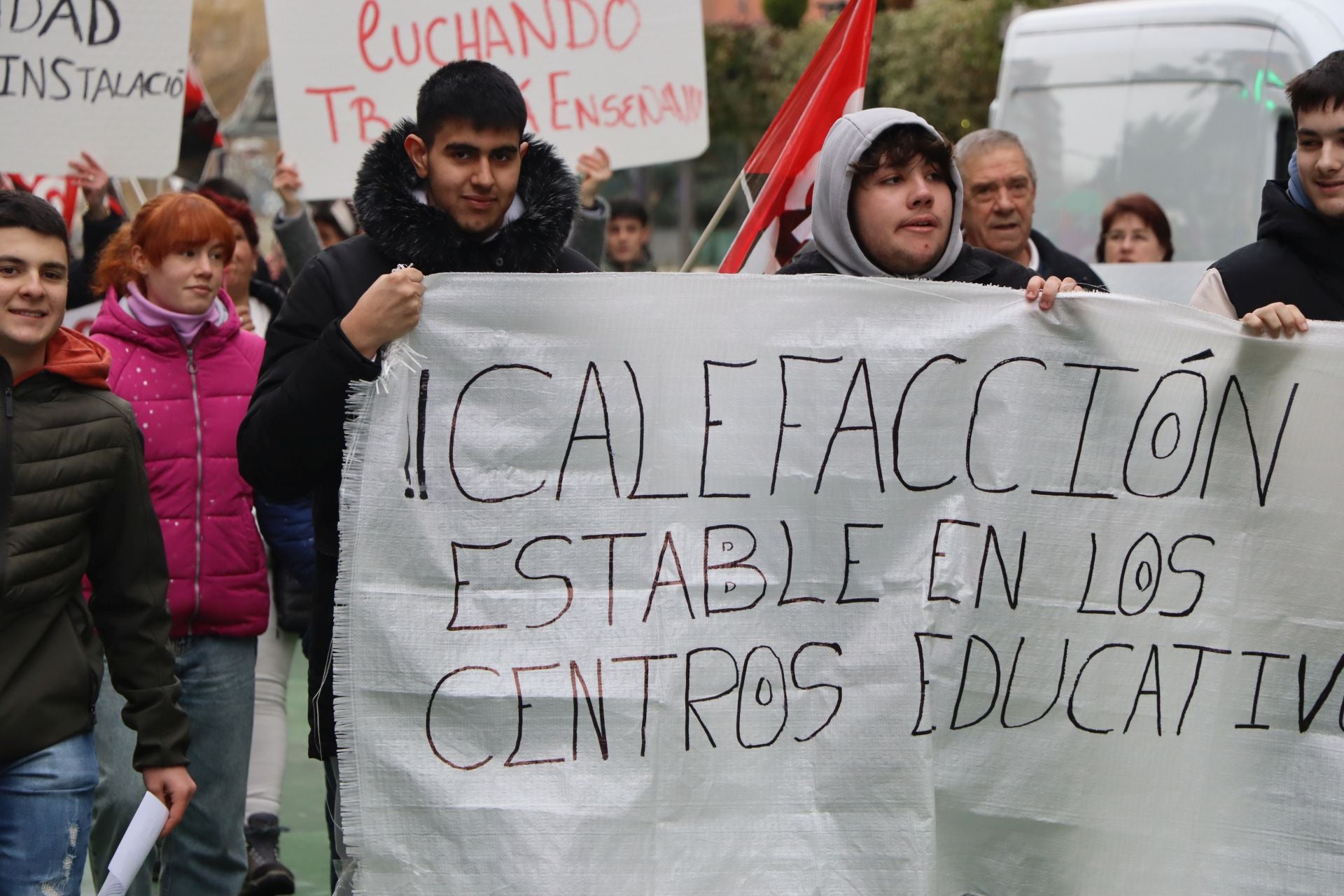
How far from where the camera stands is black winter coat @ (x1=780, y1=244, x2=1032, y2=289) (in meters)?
3.47

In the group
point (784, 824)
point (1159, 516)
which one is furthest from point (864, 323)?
point (784, 824)

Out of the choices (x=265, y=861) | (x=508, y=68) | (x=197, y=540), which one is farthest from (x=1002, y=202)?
(x=265, y=861)

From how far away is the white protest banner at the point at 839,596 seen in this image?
3.13m

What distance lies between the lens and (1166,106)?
7.45 metres

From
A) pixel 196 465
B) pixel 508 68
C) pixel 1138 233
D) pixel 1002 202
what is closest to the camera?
pixel 196 465

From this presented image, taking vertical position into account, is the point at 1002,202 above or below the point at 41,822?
above

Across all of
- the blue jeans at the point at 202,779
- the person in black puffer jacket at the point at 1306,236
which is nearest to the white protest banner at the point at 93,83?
the blue jeans at the point at 202,779

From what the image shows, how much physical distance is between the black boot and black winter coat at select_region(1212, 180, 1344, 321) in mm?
2906

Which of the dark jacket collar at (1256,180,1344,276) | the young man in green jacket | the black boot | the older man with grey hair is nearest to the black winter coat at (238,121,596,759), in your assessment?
the young man in green jacket

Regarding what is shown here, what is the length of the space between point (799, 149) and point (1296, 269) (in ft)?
5.02

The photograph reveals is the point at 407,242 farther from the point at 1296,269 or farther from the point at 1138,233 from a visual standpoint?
the point at 1138,233

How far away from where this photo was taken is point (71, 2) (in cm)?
571

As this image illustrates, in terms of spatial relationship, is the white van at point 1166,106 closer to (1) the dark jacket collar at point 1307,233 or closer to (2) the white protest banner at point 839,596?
(1) the dark jacket collar at point 1307,233

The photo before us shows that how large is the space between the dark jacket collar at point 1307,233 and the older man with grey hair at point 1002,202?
147cm
